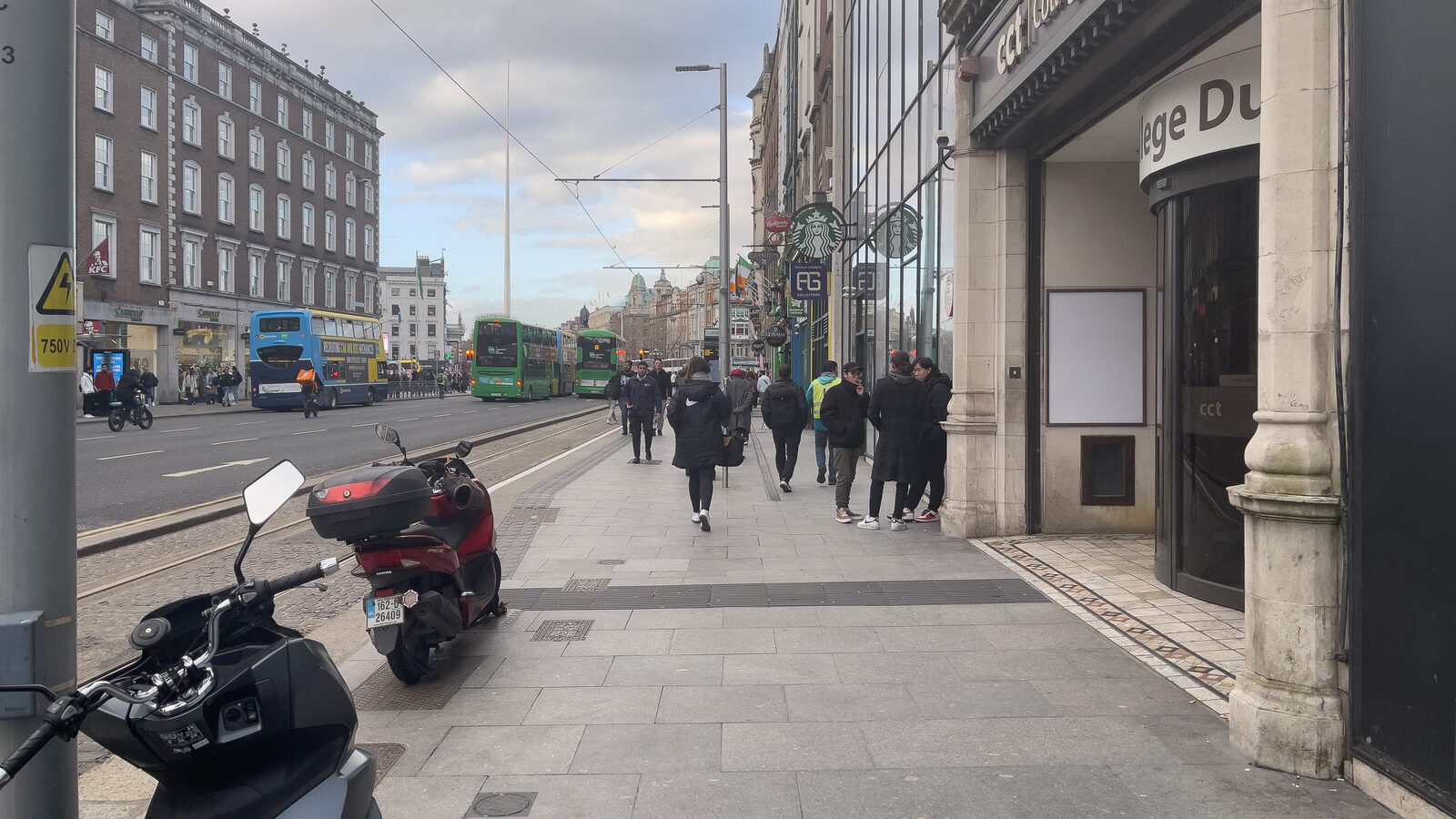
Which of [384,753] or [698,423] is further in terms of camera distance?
[698,423]

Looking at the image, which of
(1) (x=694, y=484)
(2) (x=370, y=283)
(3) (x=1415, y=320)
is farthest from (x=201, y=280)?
(3) (x=1415, y=320)

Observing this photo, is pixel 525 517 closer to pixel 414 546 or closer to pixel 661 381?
pixel 414 546

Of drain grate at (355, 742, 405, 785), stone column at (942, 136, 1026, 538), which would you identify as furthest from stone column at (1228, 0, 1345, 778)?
stone column at (942, 136, 1026, 538)

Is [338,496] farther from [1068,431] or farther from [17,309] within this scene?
[1068,431]

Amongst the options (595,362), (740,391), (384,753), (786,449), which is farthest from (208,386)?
(384,753)

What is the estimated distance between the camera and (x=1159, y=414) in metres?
7.40

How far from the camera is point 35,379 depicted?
2.54 m

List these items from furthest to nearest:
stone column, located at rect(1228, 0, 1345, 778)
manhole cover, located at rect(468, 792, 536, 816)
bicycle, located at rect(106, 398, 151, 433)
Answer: bicycle, located at rect(106, 398, 151, 433)
stone column, located at rect(1228, 0, 1345, 778)
manhole cover, located at rect(468, 792, 536, 816)

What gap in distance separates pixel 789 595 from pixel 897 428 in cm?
358

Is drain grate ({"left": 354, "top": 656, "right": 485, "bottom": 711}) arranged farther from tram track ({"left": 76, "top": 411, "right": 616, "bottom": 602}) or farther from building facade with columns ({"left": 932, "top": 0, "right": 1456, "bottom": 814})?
building facade with columns ({"left": 932, "top": 0, "right": 1456, "bottom": 814})

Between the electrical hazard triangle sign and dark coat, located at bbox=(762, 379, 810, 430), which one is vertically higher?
the electrical hazard triangle sign

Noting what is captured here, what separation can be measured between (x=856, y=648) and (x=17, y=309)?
4.53 metres

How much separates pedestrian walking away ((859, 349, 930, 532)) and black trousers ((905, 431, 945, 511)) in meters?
0.23

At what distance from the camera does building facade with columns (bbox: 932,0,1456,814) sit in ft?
12.0
